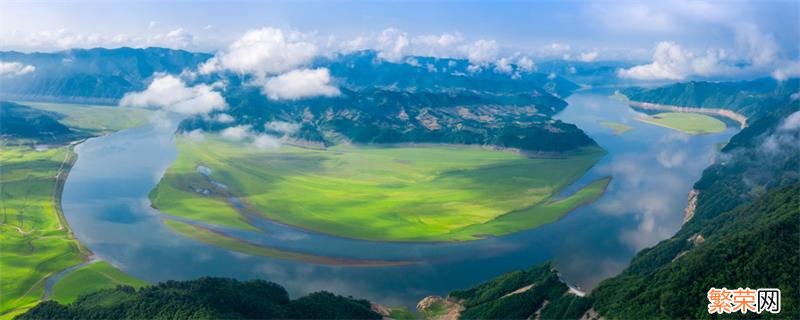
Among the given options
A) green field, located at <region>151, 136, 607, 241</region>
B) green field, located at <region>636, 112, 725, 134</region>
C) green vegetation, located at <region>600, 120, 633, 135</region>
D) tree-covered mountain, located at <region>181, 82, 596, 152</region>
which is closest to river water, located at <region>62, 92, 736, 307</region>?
green field, located at <region>151, 136, 607, 241</region>

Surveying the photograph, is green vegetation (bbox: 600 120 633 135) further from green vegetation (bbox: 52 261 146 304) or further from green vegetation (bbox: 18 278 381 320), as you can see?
green vegetation (bbox: 52 261 146 304)

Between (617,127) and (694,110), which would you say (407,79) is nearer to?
(694,110)

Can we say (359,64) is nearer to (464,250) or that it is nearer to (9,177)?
(9,177)

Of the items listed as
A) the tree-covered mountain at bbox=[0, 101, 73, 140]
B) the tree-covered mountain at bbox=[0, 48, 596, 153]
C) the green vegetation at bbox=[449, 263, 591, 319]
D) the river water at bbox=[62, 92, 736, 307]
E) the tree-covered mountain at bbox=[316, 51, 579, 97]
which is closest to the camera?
the green vegetation at bbox=[449, 263, 591, 319]

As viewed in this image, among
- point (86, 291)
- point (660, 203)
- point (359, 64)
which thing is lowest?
point (86, 291)

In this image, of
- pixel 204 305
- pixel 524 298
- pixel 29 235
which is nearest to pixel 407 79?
pixel 29 235

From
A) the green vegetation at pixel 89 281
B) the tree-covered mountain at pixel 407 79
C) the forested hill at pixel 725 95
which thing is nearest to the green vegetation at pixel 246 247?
the green vegetation at pixel 89 281

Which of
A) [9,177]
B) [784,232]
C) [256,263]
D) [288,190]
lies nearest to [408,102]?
[288,190]
